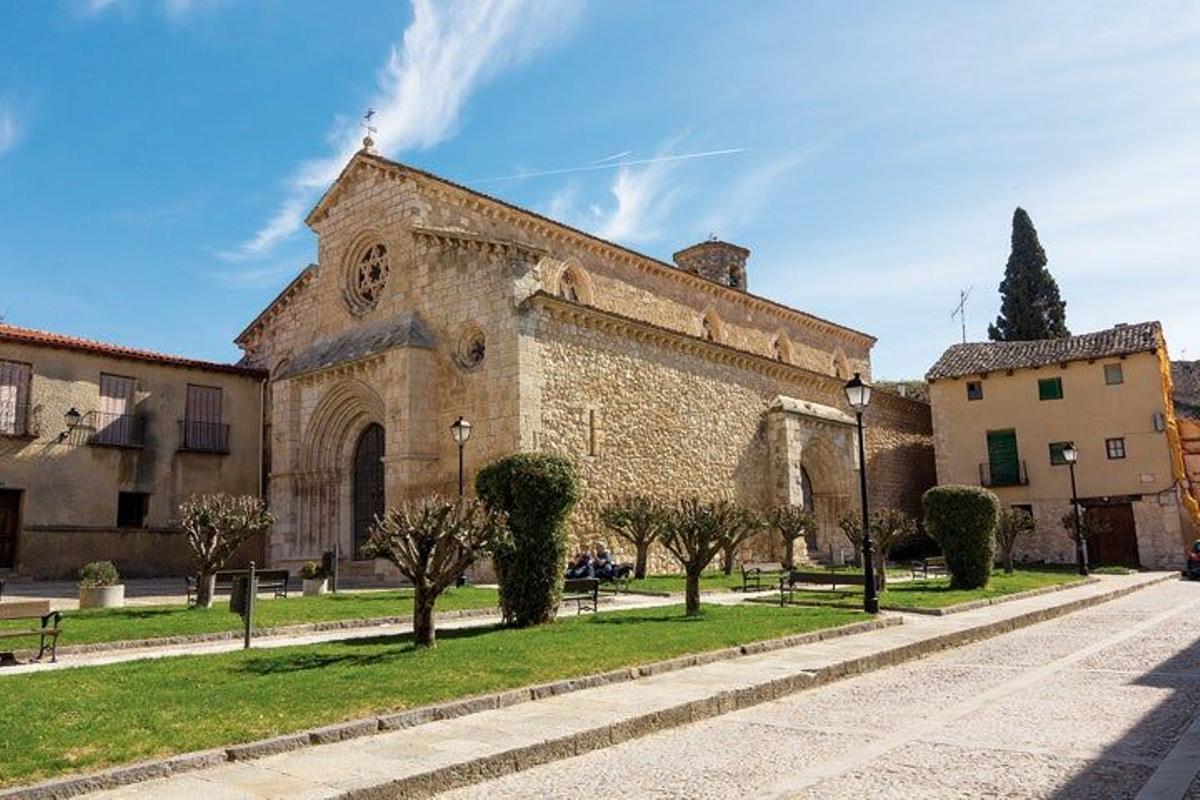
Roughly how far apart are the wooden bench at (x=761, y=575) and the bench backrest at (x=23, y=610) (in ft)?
37.8

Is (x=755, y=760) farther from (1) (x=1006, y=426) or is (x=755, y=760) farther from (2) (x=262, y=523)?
(1) (x=1006, y=426)

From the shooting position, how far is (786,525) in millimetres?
23141

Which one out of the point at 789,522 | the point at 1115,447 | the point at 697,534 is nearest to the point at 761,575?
the point at 789,522

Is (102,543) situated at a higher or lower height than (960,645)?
higher

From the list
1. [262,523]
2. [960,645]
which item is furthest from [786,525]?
[262,523]

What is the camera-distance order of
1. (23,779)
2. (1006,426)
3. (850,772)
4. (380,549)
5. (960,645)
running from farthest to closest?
(1006,426) → (960,645) → (380,549) → (850,772) → (23,779)

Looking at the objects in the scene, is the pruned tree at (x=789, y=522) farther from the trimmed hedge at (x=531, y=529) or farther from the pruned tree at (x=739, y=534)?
the trimmed hedge at (x=531, y=529)

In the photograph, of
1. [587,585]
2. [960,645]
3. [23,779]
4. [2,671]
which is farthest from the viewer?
[587,585]

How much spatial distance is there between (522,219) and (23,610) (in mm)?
16385

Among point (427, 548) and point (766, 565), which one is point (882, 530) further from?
point (427, 548)

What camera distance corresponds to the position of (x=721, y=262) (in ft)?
112

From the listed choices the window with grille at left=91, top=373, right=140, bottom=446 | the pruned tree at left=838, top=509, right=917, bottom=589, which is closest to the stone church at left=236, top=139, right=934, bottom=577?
the window with grille at left=91, top=373, right=140, bottom=446

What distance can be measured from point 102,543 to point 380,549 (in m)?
15.7

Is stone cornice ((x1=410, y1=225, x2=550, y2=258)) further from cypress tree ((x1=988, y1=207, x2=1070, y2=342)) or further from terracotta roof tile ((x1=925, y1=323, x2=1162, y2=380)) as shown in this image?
cypress tree ((x1=988, y1=207, x2=1070, y2=342))
